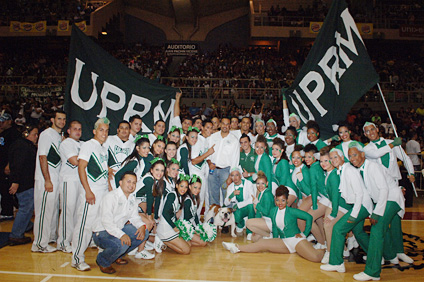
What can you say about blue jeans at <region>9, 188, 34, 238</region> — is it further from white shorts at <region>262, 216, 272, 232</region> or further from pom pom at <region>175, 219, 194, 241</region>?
white shorts at <region>262, 216, 272, 232</region>

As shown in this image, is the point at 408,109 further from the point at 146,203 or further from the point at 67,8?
the point at 67,8

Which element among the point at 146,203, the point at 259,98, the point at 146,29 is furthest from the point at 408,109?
the point at 146,29

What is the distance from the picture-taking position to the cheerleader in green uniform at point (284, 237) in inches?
237

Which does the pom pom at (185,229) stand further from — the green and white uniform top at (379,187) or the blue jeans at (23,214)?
the green and white uniform top at (379,187)

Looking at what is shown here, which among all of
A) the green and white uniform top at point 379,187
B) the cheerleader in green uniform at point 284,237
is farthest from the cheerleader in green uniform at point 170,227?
the green and white uniform top at point 379,187

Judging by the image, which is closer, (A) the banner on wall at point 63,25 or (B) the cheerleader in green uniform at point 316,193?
(B) the cheerleader in green uniform at point 316,193

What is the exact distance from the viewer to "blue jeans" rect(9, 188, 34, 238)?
6.61 meters

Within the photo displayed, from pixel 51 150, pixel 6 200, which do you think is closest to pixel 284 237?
pixel 51 150

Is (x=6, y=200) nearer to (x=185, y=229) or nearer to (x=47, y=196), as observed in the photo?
(x=47, y=196)

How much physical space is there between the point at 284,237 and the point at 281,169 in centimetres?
A: 142

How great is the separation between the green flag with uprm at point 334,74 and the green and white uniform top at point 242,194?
190 cm

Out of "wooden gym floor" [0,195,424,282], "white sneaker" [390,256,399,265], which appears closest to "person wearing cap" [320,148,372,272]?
"wooden gym floor" [0,195,424,282]

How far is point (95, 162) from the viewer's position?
18.3ft

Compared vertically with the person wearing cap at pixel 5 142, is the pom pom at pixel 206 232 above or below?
below
